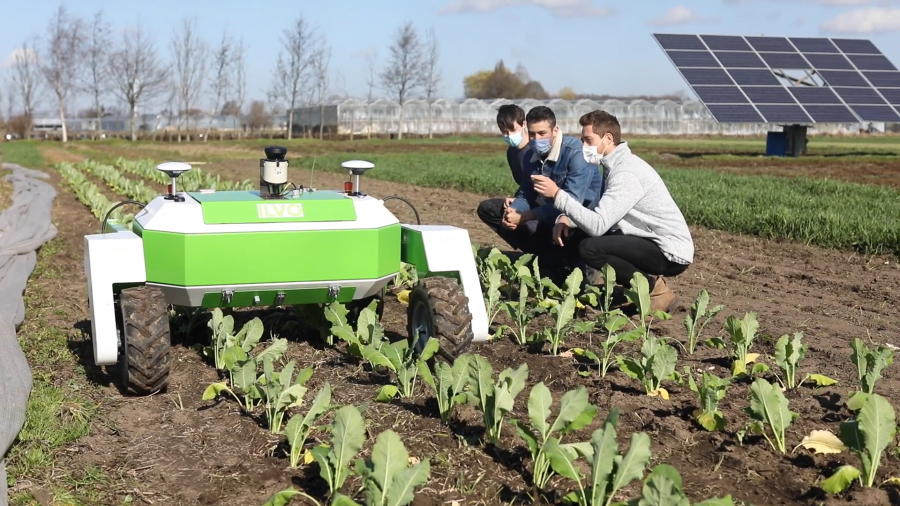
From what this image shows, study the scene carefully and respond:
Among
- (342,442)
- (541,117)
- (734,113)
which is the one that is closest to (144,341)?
(342,442)

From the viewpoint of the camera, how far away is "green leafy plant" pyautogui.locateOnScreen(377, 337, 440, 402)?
13.2ft

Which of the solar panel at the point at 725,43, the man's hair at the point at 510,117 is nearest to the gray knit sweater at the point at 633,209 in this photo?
the man's hair at the point at 510,117

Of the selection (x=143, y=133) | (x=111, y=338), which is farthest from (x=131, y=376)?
(x=143, y=133)

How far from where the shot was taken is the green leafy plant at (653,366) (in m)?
4.09

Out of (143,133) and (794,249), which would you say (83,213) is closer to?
(794,249)

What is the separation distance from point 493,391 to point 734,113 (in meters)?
23.4

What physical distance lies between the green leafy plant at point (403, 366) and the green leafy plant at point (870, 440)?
164 cm

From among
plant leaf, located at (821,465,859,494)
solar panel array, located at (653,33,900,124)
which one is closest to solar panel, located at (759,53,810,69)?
solar panel array, located at (653,33,900,124)

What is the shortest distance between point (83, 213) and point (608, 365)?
986 cm

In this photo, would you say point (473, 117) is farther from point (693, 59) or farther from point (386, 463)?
point (386, 463)

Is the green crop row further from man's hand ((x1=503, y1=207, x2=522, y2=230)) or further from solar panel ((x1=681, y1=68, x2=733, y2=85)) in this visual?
solar panel ((x1=681, y1=68, x2=733, y2=85))

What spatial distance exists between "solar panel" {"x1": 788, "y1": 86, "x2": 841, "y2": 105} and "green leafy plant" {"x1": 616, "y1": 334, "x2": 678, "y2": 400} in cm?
2476

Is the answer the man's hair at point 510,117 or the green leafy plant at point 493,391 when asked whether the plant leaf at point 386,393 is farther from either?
the man's hair at point 510,117

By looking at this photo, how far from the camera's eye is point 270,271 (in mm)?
4484
